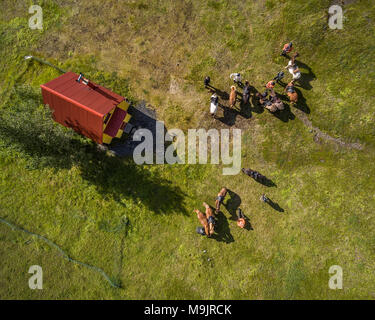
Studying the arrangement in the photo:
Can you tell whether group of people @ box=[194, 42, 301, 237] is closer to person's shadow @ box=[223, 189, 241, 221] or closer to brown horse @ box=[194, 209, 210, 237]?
brown horse @ box=[194, 209, 210, 237]

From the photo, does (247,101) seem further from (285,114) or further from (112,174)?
(112,174)

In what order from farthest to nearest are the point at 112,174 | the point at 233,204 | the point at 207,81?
1. the point at 112,174
2. the point at 207,81
3. the point at 233,204

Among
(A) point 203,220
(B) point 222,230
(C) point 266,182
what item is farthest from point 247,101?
(B) point 222,230

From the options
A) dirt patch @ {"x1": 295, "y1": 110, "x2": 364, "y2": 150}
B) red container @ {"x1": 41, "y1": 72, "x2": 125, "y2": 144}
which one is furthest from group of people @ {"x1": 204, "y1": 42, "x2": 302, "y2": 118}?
red container @ {"x1": 41, "y1": 72, "x2": 125, "y2": 144}

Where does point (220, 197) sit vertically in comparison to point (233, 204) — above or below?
above

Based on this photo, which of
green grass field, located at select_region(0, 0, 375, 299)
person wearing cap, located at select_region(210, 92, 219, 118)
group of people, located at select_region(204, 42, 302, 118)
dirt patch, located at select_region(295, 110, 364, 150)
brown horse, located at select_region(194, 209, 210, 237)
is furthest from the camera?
person wearing cap, located at select_region(210, 92, 219, 118)

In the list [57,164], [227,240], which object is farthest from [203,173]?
[57,164]

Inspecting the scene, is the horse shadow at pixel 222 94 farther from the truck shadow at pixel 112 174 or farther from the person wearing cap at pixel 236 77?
the truck shadow at pixel 112 174
